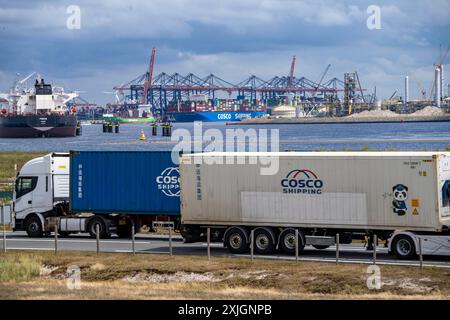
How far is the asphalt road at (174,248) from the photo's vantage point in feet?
97.4

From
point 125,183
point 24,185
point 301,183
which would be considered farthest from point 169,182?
point 24,185

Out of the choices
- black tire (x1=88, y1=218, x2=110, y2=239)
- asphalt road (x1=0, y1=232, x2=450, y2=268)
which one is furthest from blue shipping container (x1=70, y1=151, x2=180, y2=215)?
asphalt road (x1=0, y1=232, x2=450, y2=268)

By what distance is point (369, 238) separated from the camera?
30516 mm

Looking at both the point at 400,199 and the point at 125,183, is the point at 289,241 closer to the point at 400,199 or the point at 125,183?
the point at 400,199

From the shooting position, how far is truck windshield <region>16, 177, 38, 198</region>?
39750 mm

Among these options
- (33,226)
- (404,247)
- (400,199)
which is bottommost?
(404,247)

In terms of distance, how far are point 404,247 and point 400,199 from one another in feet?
4.98

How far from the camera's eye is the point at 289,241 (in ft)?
103

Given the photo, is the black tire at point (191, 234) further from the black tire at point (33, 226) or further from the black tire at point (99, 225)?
the black tire at point (33, 226)

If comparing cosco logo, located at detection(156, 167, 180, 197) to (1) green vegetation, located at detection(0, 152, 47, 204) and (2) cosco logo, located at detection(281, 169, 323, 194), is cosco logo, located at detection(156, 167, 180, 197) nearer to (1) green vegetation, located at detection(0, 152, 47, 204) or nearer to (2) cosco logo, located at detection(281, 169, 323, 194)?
(2) cosco logo, located at detection(281, 169, 323, 194)

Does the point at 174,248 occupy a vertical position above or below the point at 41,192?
below

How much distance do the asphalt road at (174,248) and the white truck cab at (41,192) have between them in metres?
0.79

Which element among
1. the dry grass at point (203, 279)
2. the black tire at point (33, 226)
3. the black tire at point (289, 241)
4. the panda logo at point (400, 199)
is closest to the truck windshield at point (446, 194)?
the panda logo at point (400, 199)

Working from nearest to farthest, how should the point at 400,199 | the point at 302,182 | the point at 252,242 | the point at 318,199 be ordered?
the point at 400,199
the point at 252,242
the point at 318,199
the point at 302,182
